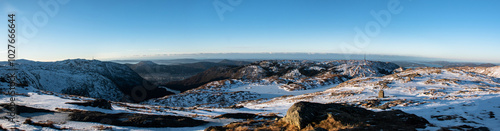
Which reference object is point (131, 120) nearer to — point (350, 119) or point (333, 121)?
point (333, 121)

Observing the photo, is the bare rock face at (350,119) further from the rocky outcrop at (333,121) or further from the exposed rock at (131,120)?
the exposed rock at (131,120)

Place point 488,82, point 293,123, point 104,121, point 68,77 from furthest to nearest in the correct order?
1. point 68,77
2. point 488,82
3. point 104,121
4. point 293,123

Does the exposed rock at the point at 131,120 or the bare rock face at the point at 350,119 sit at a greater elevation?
the bare rock face at the point at 350,119

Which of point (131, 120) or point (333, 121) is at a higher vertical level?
→ point (333, 121)

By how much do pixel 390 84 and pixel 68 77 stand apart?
197m

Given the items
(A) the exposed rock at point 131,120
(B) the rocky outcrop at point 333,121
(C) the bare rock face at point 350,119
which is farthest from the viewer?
(A) the exposed rock at point 131,120

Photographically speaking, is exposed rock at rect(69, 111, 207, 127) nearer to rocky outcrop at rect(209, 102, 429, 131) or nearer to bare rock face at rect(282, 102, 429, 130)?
rocky outcrop at rect(209, 102, 429, 131)

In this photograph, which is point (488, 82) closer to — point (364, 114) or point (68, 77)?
point (364, 114)

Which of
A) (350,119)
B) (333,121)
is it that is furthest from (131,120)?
(350,119)

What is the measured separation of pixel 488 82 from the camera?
47562mm

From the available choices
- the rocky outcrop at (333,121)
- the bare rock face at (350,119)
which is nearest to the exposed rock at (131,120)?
the rocky outcrop at (333,121)

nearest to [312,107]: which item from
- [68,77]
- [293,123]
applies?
[293,123]

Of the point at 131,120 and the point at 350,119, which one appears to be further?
the point at 131,120

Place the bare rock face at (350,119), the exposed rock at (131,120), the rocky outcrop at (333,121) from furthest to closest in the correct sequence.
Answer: the exposed rock at (131,120), the bare rock face at (350,119), the rocky outcrop at (333,121)
